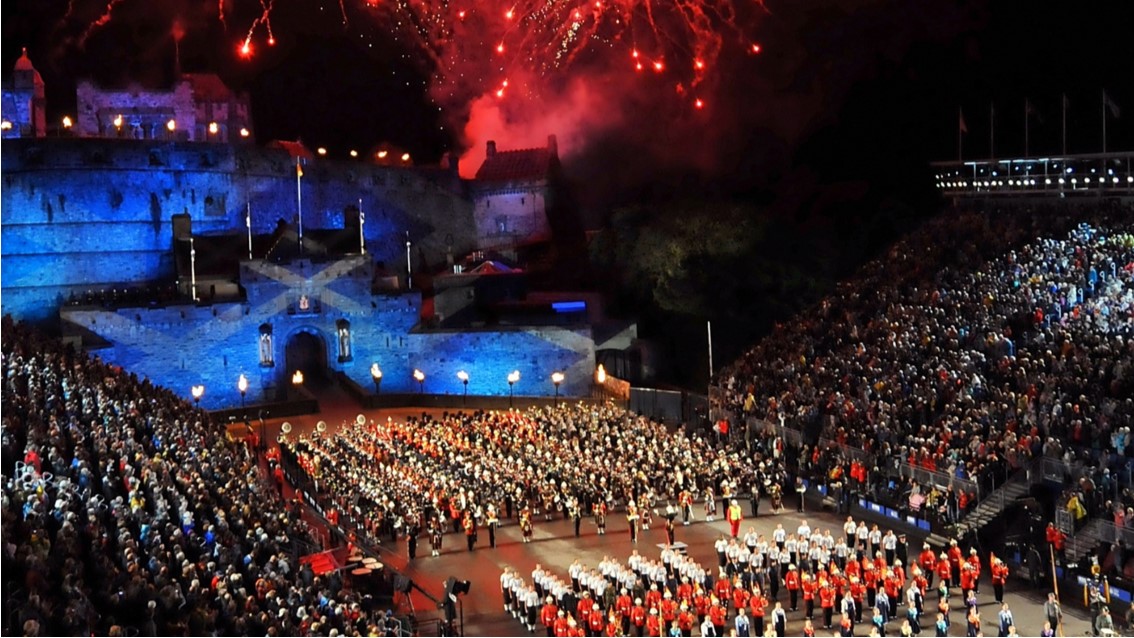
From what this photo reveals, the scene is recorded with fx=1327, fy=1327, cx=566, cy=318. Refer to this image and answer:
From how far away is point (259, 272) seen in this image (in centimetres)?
5319

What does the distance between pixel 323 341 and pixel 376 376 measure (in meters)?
3.39

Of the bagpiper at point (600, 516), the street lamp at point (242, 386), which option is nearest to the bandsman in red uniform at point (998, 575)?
the bagpiper at point (600, 516)

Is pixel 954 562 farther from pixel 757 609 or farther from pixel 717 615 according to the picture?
pixel 717 615

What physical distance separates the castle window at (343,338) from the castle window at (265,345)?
272cm

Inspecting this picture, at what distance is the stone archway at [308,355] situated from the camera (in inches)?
2147

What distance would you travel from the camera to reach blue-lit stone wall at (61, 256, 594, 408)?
5156 cm

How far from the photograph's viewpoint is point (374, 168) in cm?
6744

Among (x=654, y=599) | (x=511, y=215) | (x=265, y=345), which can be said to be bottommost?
(x=654, y=599)

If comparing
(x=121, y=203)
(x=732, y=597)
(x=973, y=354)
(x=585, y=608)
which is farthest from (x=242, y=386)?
(x=732, y=597)

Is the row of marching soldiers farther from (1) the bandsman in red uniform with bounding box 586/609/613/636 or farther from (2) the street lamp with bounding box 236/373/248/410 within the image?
(2) the street lamp with bounding box 236/373/248/410

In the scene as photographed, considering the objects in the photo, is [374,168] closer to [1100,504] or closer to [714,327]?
[714,327]

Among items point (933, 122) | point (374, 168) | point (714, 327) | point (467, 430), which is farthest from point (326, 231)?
point (933, 122)

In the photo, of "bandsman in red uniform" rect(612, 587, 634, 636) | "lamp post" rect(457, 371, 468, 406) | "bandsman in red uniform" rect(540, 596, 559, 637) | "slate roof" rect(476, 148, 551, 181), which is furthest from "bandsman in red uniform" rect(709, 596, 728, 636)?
"slate roof" rect(476, 148, 551, 181)

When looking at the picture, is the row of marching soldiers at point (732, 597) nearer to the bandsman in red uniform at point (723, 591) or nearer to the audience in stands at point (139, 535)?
the bandsman in red uniform at point (723, 591)
